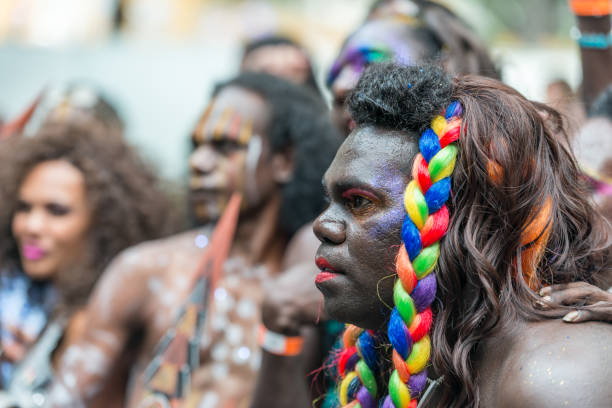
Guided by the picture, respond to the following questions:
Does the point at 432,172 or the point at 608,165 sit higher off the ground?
the point at 432,172

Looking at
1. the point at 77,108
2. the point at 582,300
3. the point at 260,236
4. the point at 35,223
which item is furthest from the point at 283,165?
the point at 582,300

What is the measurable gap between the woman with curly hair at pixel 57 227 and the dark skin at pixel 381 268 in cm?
275

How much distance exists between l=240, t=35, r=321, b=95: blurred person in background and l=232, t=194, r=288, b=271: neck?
1.56 metres

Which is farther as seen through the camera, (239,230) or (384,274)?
(239,230)

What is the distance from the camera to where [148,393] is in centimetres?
356

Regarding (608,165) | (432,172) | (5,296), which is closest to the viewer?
(432,172)

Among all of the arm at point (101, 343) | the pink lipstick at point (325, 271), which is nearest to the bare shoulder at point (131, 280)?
the arm at point (101, 343)

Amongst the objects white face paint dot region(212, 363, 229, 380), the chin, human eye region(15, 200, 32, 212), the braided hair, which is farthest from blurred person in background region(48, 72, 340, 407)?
the braided hair

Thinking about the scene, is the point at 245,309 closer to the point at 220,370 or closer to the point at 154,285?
the point at 220,370

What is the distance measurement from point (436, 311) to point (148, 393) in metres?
1.89

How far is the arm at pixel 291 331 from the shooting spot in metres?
3.19

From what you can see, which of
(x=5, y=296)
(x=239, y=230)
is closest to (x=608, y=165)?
(x=239, y=230)

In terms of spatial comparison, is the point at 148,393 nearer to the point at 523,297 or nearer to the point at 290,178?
the point at 290,178

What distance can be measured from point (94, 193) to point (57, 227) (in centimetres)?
31
